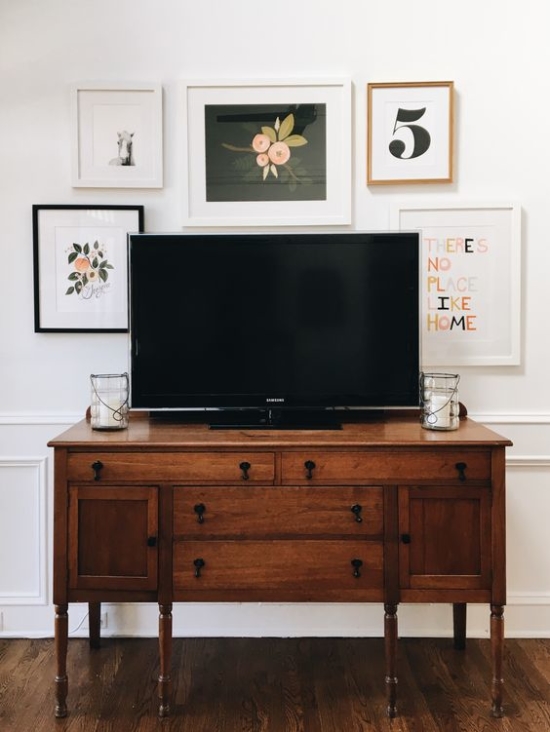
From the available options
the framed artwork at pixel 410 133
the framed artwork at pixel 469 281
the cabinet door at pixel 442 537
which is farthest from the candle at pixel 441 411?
the framed artwork at pixel 410 133

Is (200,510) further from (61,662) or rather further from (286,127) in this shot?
(286,127)

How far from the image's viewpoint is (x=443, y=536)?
211 cm

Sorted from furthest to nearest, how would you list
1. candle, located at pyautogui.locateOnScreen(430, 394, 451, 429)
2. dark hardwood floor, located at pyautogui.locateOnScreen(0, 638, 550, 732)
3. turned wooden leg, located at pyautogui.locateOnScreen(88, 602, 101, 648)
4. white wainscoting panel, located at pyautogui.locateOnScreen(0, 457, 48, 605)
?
1. white wainscoting panel, located at pyautogui.locateOnScreen(0, 457, 48, 605)
2. turned wooden leg, located at pyautogui.locateOnScreen(88, 602, 101, 648)
3. candle, located at pyautogui.locateOnScreen(430, 394, 451, 429)
4. dark hardwood floor, located at pyautogui.locateOnScreen(0, 638, 550, 732)

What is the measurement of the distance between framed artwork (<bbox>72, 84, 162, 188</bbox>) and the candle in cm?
136

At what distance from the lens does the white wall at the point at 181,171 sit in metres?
2.59

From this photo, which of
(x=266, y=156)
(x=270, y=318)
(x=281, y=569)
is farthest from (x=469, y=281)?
(x=281, y=569)

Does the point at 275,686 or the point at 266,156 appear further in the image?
the point at 266,156

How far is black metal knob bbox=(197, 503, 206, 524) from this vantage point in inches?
82.8

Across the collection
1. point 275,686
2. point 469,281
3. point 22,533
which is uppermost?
point 469,281

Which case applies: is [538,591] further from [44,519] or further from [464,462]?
[44,519]

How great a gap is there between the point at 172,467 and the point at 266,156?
4.21 ft

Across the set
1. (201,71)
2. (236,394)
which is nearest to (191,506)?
(236,394)

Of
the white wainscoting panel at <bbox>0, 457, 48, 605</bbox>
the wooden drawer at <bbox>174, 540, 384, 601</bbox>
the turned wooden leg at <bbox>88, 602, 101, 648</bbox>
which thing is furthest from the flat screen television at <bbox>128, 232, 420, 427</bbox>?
the turned wooden leg at <bbox>88, 602, 101, 648</bbox>

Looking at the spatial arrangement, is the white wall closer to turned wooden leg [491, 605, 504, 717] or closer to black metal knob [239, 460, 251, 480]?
turned wooden leg [491, 605, 504, 717]
